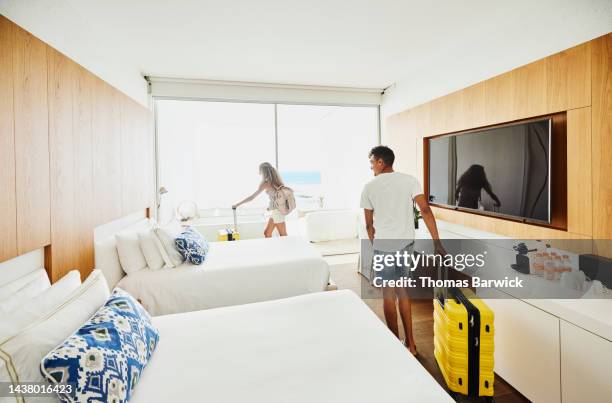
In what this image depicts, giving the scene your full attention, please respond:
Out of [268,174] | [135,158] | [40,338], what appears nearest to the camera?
[40,338]

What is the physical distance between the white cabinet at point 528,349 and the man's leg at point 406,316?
54 centimetres

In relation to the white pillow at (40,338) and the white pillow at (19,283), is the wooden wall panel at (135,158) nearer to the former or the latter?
the white pillow at (19,283)

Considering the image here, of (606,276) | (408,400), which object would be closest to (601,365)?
(606,276)

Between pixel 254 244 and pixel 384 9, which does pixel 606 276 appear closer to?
pixel 384 9

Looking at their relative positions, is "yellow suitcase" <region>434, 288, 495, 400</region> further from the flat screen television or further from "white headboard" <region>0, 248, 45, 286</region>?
"white headboard" <region>0, 248, 45, 286</region>

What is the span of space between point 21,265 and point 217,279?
3.90 feet

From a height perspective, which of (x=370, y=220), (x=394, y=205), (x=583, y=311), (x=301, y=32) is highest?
(x=301, y=32)

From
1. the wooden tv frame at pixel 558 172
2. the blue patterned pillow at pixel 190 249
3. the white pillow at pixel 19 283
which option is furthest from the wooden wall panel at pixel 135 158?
the wooden tv frame at pixel 558 172

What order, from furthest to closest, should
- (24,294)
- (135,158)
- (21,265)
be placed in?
(135,158) < (21,265) < (24,294)

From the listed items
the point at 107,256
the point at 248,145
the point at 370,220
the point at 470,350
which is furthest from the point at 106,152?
the point at 470,350

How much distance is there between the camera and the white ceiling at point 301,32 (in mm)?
2148

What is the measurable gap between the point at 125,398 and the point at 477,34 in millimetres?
3788

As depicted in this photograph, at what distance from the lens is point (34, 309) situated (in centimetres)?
121

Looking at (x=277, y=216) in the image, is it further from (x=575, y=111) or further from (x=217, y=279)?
(x=575, y=111)
